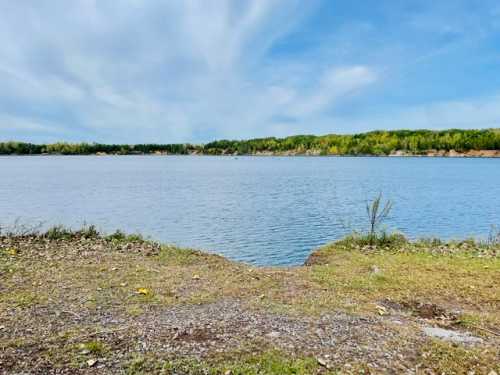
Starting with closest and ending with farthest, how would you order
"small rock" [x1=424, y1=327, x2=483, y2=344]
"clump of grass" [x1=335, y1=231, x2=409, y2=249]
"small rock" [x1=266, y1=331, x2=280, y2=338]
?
"small rock" [x1=266, y1=331, x2=280, y2=338] < "small rock" [x1=424, y1=327, x2=483, y2=344] < "clump of grass" [x1=335, y1=231, x2=409, y2=249]

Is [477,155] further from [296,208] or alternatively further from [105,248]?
[105,248]

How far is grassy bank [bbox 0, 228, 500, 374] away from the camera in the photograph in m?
5.39

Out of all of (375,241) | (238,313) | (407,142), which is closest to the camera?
(238,313)

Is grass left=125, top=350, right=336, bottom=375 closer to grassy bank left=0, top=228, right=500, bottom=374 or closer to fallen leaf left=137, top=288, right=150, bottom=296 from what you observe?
grassy bank left=0, top=228, right=500, bottom=374

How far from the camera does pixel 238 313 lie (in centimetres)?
717

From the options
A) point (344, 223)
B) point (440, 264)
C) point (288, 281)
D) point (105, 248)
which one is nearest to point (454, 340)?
point (288, 281)

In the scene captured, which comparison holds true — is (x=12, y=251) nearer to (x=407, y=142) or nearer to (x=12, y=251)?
(x=12, y=251)

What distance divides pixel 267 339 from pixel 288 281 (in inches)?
143

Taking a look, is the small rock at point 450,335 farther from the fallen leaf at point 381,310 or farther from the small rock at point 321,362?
the small rock at point 321,362

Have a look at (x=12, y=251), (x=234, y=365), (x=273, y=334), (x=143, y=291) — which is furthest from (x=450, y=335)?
(x=12, y=251)

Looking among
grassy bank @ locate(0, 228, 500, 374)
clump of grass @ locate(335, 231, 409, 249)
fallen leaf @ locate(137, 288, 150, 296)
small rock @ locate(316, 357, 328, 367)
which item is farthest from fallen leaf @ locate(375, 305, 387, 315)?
clump of grass @ locate(335, 231, 409, 249)

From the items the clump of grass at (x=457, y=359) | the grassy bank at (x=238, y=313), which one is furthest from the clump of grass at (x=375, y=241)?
the clump of grass at (x=457, y=359)

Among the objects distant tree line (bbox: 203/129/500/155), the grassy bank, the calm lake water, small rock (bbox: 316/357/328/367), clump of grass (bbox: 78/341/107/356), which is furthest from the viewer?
distant tree line (bbox: 203/129/500/155)

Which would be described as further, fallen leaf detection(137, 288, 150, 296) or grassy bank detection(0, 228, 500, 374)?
fallen leaf detection(137, 288, 150, 296)
